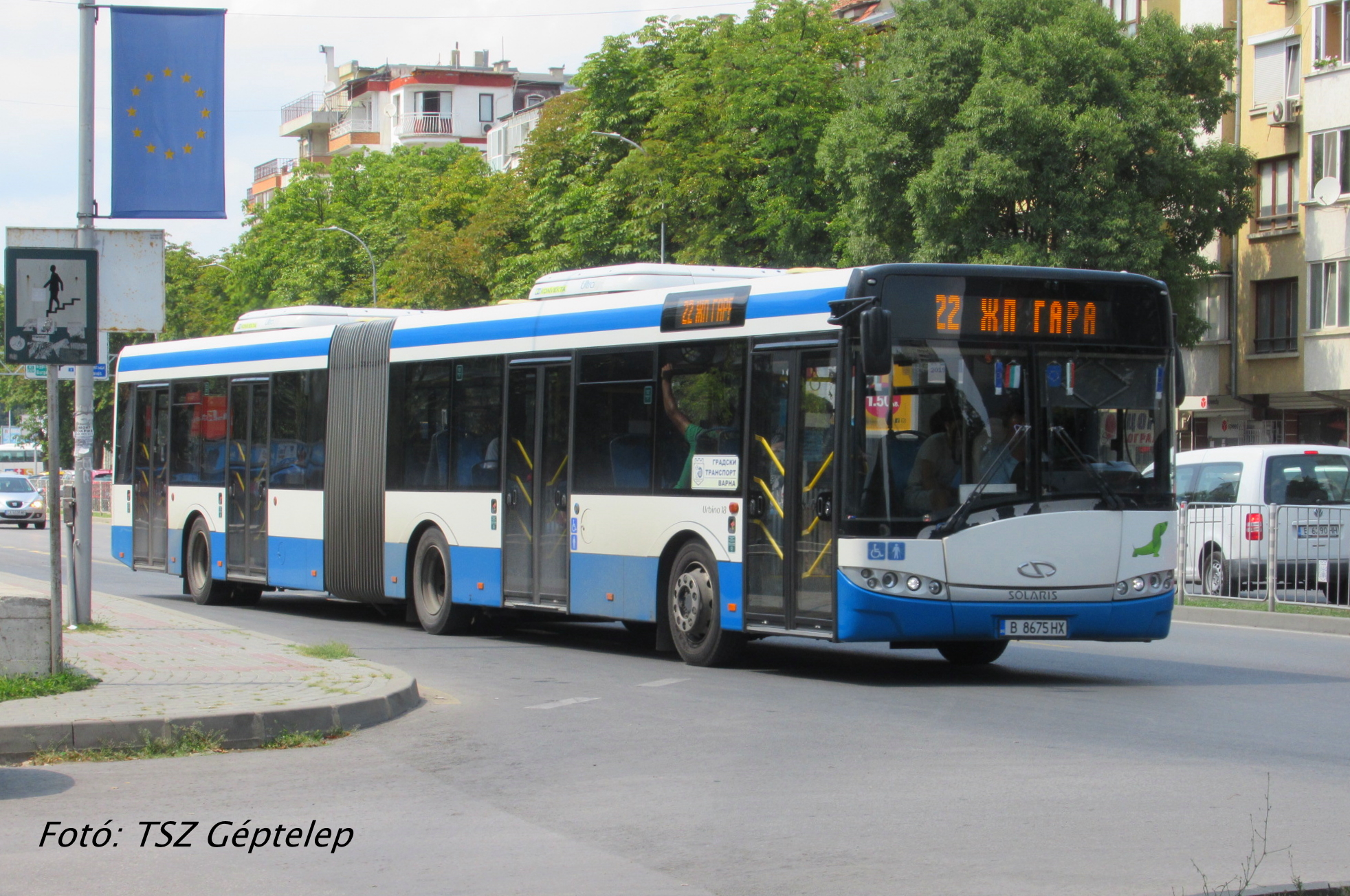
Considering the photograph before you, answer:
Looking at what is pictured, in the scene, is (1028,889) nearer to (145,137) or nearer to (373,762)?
(373,762)

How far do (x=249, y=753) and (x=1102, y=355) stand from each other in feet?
22.5

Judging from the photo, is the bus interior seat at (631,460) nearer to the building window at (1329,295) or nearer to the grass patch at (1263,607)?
the grass patch at (1263,607)

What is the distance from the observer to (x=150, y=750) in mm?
9547

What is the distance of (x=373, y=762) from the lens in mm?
9422

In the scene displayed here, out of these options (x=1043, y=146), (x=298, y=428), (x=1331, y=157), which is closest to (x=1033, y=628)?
(x=298, y=428)

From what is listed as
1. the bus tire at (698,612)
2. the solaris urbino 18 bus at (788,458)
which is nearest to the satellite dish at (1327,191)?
the solaris urbino 18 bus at (788,458)

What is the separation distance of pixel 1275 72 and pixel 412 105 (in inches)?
3065

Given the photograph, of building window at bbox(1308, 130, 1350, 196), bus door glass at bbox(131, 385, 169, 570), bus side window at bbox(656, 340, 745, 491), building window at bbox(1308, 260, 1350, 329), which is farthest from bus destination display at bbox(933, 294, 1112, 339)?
building window at bbox(1308, 130, 1350, 196)

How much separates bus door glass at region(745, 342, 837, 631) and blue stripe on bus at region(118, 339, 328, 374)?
314 inches

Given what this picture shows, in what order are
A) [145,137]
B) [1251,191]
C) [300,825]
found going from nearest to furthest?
[300,825] → [145,137] → [1251,191]

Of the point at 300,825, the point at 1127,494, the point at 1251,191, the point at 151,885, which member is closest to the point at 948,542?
the point at 1127,494

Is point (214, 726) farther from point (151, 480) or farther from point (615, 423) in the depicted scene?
point (151, 480)

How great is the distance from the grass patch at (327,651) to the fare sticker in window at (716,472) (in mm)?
3026

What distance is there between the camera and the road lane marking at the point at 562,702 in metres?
11.8
